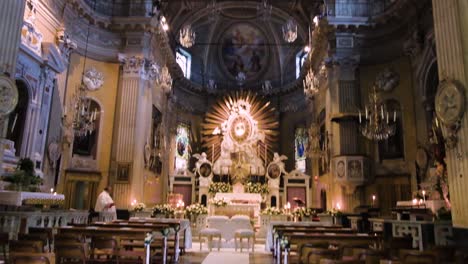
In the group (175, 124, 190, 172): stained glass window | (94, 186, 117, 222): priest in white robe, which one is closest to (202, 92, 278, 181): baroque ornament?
(175, 124, 190, 172): stained glass window

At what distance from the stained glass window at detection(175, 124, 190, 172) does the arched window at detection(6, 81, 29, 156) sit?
1006 cm

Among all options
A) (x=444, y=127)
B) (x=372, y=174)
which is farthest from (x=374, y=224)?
(x=444, y=127)

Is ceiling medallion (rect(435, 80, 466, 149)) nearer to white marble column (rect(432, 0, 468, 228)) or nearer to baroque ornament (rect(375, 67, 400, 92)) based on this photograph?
white marble column (rect(432, 0, 468, 228))

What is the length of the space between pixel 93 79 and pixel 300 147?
11.5 meters

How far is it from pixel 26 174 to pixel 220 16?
15.9 m

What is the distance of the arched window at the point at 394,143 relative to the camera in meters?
12.4

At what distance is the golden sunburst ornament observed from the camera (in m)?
18.2

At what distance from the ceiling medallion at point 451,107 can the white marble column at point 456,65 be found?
8 centimetres

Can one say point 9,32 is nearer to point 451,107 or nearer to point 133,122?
point 133,122

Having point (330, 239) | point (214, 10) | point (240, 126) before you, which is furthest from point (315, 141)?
point (214, 10)

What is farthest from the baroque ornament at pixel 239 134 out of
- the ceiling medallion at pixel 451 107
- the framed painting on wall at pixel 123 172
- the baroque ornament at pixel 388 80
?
the ceiling medallion at pixel 451 107

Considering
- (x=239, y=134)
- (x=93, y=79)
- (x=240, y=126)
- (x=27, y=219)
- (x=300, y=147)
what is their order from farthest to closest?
1. (x=300, y=147)
2. (x=240, y=126)
3. (x=239, y=134)
4. (x=93, y=79)
5. (x=27, y=219)

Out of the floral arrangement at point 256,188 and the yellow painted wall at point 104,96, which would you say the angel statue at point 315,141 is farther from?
the yellow painted wall at point 104,96

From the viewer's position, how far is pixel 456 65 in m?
6.24
